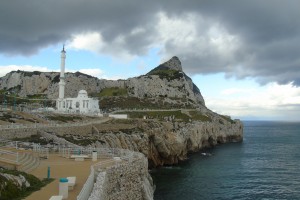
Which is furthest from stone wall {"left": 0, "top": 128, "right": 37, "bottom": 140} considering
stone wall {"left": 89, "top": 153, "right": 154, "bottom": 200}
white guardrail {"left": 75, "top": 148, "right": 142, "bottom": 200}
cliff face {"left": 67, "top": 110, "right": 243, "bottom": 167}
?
stone wall {"left": 89, "top": 153, "right": 154, "bottom": 200}

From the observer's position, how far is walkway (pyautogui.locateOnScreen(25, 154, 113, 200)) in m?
17.4

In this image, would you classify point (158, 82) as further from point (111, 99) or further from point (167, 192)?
point (167, 192)

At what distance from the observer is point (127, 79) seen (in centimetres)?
18475

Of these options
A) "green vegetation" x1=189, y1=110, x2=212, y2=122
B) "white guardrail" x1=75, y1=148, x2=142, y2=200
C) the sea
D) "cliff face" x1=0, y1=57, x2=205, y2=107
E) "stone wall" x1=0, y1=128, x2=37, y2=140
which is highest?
"cliff face" x1=0, y1=57, x2=205, y2=107

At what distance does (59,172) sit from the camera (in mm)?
24016

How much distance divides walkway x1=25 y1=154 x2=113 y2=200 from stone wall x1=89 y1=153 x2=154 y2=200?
110 centimetres

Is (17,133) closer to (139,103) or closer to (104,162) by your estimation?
(104,162)

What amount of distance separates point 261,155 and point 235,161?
48.4ft

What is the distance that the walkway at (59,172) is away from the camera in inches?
686

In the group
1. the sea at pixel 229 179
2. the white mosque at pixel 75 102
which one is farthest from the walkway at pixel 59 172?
the white mosque at pixel 75 102

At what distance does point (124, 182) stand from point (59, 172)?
4655 mm

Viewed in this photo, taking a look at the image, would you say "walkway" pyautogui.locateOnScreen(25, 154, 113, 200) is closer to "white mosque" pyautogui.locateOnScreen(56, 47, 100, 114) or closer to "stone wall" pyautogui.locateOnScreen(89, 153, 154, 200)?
"stone wall" pyautogui.locateOnScreen(89, 153, 154, 200)

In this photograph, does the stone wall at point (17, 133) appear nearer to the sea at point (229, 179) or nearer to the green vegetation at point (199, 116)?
the sea at point (229, 179)

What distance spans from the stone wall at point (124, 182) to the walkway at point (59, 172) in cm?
110
